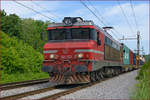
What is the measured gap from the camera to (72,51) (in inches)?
436

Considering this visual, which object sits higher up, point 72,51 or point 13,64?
point 72,51

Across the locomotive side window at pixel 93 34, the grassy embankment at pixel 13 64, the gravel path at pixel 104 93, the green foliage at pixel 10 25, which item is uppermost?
the green foliage at pixel 10 25

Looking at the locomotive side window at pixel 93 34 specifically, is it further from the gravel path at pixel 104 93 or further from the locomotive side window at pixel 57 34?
the gravel path at pixel 104 93

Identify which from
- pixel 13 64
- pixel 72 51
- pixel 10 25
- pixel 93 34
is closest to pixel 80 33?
pixel 93 34

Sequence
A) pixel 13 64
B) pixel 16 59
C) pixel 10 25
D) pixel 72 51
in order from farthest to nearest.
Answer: pixel 10 25 → pixel 16 59 → pixel 13 64 → pixel 72 51

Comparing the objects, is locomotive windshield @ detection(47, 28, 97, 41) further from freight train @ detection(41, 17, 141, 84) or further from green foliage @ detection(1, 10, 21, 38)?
green foliage @ detection(1, 10, 21, 38)

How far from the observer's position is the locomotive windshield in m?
11.5

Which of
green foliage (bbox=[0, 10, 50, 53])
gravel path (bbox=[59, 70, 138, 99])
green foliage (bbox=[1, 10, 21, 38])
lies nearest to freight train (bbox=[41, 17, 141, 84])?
gravel path (bbox=[59, 70, 138, 99])

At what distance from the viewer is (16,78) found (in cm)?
1672

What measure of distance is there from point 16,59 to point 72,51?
850 cm

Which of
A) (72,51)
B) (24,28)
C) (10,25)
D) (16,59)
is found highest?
(24,28)

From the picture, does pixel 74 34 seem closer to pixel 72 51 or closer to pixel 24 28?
pixel 72 51

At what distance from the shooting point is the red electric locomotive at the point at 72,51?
10844 mm

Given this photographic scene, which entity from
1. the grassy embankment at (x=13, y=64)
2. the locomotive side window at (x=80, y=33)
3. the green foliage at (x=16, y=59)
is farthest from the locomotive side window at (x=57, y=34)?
the green foliage at (x=16, y=59)
